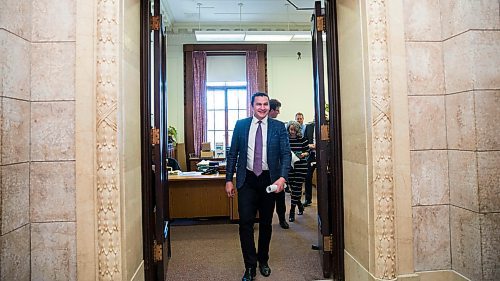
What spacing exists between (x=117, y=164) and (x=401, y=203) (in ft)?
5.79

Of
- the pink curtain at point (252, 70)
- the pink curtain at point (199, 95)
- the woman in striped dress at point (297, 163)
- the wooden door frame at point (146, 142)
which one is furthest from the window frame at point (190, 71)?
the wooden door frame at point (146, 142)

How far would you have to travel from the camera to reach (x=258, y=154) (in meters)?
2.94

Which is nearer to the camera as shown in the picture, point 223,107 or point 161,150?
point 161,150

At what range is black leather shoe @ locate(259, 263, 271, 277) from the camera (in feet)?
9.90

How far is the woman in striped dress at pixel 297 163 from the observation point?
4848 millimetres

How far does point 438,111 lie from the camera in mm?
2271

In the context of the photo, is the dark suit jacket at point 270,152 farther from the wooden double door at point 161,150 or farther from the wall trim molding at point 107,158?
the wall trim molding at point 107,158

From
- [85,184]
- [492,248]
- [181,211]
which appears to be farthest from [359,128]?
[181,211]

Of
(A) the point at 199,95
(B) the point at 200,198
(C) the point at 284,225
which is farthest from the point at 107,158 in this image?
(A) the point at 199,95

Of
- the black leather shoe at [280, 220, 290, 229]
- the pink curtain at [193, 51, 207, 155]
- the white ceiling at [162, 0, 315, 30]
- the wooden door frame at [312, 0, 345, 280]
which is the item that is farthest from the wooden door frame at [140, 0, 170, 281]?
the pink curtain at [193, 51, 207, 155]

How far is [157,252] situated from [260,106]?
4.70 ft

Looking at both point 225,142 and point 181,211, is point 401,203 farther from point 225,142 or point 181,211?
point 225,142

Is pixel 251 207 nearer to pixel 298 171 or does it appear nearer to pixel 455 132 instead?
pixel 455 132

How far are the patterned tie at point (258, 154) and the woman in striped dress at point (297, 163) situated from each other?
77.3 inches
